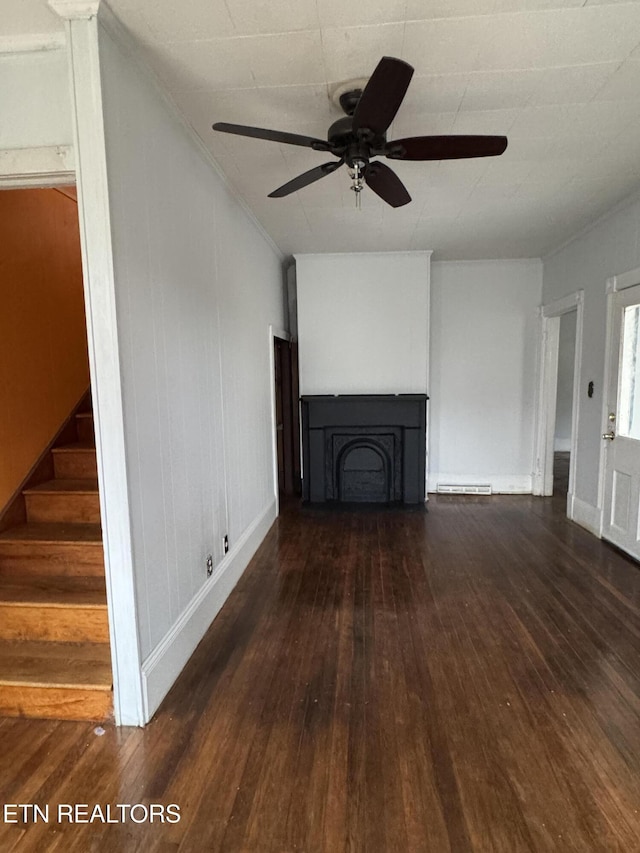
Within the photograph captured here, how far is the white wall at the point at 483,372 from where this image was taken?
204 inches

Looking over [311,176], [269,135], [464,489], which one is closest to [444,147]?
[311,176]

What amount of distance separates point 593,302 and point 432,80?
9.16 ft

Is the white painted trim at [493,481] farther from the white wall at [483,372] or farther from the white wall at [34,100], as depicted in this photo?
the white wall at [34,100]

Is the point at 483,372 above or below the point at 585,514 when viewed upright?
above

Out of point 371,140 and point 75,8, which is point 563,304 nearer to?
point 371,140

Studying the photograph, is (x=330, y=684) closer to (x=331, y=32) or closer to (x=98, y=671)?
(x=98, y=671)

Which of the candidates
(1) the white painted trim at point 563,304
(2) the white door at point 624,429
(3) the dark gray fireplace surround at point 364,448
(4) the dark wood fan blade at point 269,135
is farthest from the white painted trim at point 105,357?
(1) the white painted trim at point 563,304

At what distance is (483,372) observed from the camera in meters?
5.29

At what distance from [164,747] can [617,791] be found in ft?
5.30

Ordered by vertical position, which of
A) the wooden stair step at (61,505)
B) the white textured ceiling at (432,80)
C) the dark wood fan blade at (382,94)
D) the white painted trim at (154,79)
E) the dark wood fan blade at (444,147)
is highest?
the white textured ceiling at (432,80)

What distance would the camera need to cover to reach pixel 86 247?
1.62 m

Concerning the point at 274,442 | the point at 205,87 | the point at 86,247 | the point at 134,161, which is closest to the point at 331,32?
the point at 205,87

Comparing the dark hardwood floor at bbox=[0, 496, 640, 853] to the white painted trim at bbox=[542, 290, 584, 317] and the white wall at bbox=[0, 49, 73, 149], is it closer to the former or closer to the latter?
the white wall at bbox=[0, 49, 73, 149]

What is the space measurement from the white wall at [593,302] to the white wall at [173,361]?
9.73 ft
